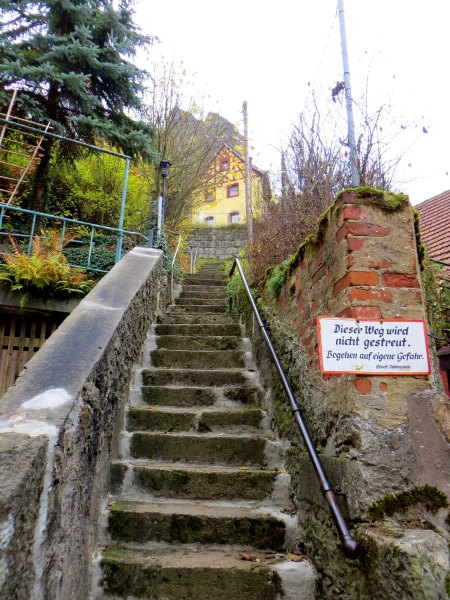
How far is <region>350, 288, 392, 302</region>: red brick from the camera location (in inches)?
74.3

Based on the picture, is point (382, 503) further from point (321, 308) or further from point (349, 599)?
point (321, 308)

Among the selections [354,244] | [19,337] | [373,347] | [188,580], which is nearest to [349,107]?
[354,244]

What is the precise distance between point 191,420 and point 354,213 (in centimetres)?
194

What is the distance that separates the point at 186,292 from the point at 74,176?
12.5ft

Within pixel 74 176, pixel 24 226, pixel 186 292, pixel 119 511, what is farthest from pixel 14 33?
pixel 119 511

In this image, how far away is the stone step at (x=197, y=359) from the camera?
12.9ft

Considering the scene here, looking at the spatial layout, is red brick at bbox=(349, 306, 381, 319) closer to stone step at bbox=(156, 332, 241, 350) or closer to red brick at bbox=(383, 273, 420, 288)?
red brick at bbox=(383, 273, 420, 288)

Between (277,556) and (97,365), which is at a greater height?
(97,365)

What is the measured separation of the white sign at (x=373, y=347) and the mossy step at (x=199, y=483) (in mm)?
1125

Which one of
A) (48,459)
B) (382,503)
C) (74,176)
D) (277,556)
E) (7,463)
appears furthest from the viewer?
(74,176)

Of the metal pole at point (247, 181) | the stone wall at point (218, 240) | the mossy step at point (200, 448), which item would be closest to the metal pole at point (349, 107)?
the mossy step at point (200, 448)

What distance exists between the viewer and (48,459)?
1.43 m

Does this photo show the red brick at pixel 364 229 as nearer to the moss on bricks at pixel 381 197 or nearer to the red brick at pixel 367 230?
the red brick at pixel 367 230

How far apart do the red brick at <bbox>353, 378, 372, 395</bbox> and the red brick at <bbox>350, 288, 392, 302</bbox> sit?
1.23ft
